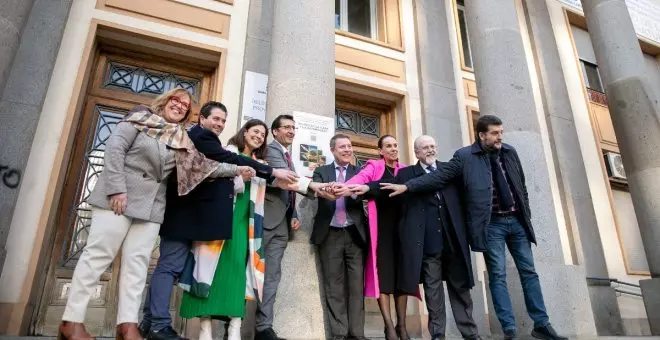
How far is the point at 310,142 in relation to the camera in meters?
4.04

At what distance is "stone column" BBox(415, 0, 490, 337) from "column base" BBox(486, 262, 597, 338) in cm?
234

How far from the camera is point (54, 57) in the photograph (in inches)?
214

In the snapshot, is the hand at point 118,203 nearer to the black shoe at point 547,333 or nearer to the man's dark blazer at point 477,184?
the man's dark blazer at point 477,184

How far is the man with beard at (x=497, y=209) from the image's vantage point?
3.69 meters

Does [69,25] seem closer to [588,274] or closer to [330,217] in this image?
[330,217]

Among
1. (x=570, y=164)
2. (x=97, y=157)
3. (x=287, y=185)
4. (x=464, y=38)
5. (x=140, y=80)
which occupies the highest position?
→ (x=464, y=38)

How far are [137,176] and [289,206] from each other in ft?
4.09

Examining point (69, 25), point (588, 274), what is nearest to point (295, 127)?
point (69, 25)

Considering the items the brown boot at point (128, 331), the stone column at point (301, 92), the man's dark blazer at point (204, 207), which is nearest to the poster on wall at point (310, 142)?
the stone column at point (301, 92)

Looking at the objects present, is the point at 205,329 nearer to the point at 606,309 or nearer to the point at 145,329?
the point at 145,329

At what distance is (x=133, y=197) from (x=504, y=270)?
9.98 feet

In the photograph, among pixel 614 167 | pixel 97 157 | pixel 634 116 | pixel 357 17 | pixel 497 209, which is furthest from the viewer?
pixel 614 167

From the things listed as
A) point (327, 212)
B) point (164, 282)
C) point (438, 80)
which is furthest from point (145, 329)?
point (438, 80)

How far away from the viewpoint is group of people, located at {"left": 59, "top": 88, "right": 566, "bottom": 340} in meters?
2.71
